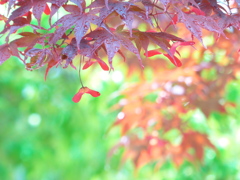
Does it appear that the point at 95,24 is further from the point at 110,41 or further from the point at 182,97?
the point at 182,97

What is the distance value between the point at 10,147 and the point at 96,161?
886mm

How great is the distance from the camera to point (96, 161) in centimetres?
421

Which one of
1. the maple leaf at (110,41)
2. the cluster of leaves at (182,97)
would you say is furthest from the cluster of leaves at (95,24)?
the cluster of leaves at (182,97)

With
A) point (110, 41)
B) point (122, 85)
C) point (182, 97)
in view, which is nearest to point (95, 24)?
point (110, 41)

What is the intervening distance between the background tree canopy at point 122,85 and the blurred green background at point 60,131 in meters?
0.01

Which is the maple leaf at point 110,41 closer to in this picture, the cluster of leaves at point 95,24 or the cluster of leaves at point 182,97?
the cluster of leaves at point 95,24

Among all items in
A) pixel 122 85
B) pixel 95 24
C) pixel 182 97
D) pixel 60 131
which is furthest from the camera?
pixel 60 131

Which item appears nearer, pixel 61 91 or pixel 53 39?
pixel 53 39

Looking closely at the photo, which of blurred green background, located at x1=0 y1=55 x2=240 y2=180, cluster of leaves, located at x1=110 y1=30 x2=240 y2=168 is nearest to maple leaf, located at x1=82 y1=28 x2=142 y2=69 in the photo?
cluster of leaves, located at x1=110 y1=30 x2=240 y2=168

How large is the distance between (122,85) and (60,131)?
40.1 inches

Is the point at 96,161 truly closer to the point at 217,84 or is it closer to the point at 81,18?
the point at 217,84

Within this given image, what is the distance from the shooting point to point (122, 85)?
3340mm

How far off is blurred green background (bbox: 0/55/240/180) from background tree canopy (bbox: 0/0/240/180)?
0.01m

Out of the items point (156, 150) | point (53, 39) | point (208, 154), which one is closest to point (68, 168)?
point (208, 154)
